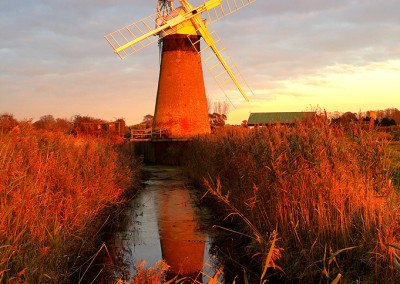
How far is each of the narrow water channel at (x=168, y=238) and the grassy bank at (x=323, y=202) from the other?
941 mm

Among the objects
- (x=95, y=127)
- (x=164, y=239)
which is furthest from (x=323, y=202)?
(x=95, y=127)

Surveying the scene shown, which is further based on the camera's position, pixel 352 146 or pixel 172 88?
pixel 172 88

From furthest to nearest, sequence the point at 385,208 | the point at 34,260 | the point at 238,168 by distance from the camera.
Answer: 1. the point at 238,168
2. the point at 385,208
3. the point at 34,260

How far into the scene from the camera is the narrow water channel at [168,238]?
21.6 ft

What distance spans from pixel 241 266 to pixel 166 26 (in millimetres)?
20703

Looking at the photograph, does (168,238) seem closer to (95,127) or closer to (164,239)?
(164,239)

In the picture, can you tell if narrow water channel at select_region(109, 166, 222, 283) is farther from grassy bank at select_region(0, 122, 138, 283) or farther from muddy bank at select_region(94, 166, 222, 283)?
grassy bank at select_region(0, 122, 138, 283)

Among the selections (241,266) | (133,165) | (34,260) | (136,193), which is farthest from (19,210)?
(133,165)

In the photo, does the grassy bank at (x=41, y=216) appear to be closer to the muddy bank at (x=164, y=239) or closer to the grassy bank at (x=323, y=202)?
the muddy bank at (x=164, y=239)

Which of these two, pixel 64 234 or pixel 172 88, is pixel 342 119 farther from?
pixel 172 88

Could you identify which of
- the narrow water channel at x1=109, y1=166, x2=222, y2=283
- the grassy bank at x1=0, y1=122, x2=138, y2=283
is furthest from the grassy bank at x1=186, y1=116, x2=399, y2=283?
the grassy bank at x1=0, y1=122, x2=138, y2=283

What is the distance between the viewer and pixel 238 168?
29.9ft

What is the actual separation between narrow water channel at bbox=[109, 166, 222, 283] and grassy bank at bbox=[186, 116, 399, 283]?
3.09 feet

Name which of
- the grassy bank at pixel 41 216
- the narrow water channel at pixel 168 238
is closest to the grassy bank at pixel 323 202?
the narrow water channel at pixel 168 238
